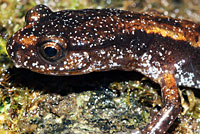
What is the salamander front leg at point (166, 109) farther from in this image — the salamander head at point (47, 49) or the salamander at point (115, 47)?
the salamander head at point (47, 49)

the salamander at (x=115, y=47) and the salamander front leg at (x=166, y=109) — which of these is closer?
the salamander at (x=115, y=47)

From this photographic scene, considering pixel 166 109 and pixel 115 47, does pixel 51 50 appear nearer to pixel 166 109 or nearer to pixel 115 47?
pixel 115 47

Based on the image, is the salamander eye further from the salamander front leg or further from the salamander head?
the salamander front leg

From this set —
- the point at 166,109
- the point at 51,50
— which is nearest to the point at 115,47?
the point at 51,50

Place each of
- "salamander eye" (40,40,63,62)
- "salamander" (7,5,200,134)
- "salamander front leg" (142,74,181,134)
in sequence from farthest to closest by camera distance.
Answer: "salamander front leg" (142,74,181,134)
"salamander" (7,5,200,134)
"salamander eye" (40,40,63,62)

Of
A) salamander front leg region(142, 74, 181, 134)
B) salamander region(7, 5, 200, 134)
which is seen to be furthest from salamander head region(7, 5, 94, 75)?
salamander front leg region(142, 74, 181, 134)

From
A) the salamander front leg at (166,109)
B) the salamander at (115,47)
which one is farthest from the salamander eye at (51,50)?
the salamander front leg at (166,109)

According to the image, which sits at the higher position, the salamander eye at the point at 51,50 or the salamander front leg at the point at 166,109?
the salamander eye at the point at 51,50
